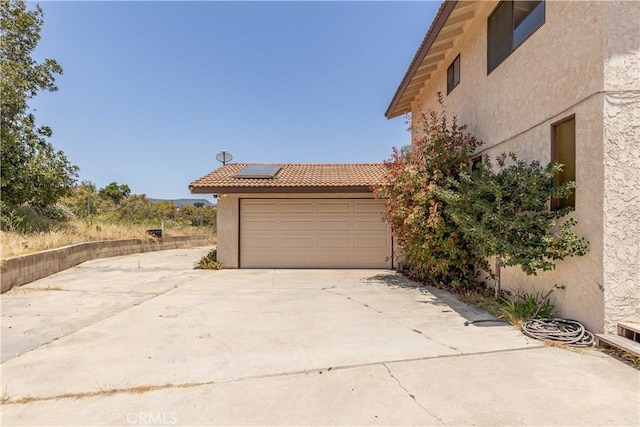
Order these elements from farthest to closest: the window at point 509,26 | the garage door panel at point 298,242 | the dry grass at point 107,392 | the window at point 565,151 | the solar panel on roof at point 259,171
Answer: the solar panel on roof at point 259,171 → the garage door panel at point 298,242 → the window at point 509,26 → the window at point 565,151 → the dry grass at point 107,392

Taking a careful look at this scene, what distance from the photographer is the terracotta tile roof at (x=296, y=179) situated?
10.6 m

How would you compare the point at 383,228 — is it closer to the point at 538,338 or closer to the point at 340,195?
the point at 340,195

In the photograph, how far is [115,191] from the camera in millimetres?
26609

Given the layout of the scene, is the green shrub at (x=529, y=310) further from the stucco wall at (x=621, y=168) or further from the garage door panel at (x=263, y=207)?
the garage door panel at (x=263, y=207)

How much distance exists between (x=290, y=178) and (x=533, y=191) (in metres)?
8.19

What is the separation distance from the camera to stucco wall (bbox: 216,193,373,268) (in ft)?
36.9

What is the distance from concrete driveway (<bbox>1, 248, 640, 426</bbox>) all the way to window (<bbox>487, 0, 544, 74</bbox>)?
5.27 metres

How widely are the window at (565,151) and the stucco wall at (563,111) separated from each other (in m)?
0.11

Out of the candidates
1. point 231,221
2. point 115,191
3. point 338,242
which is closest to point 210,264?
point 231,221

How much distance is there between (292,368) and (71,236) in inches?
509

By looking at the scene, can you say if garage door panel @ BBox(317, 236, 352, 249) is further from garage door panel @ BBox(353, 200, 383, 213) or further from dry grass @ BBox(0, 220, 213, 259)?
dry grass @ BBox(0, 220, 213, 259)

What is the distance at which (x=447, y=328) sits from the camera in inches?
189

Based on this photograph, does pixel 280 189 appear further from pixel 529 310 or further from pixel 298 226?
pixel 529 310

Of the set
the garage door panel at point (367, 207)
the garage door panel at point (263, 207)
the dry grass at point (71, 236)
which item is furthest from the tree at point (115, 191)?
the garage door panel at point (367, 207)
